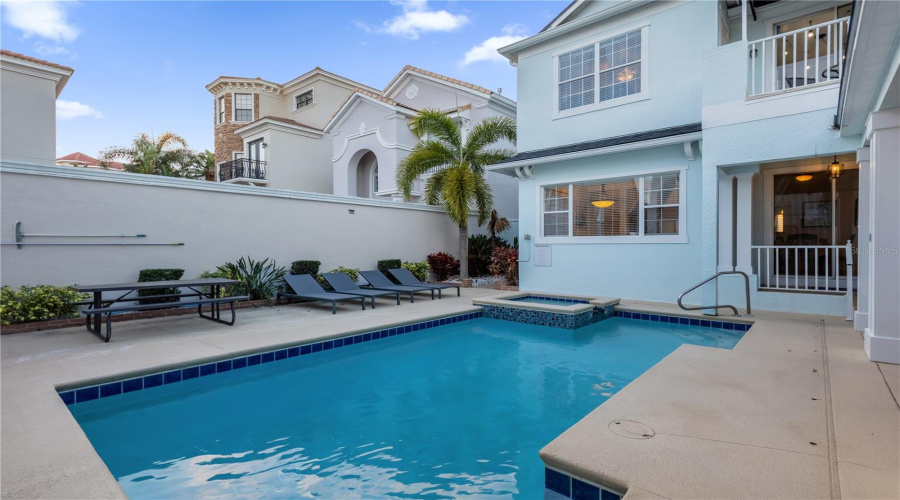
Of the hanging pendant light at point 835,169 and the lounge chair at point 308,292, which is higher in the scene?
the hanging pendant light at point 835,169

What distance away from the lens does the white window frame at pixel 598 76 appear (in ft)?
32.5

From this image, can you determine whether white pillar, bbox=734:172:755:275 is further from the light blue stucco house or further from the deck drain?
the deck drain

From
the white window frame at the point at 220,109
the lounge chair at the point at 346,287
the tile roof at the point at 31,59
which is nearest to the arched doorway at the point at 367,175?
the lounge chair at the point at 346,287

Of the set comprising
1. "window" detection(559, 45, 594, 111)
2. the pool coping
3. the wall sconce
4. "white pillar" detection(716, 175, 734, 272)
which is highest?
"window" detection(559, 45, 594, 111)

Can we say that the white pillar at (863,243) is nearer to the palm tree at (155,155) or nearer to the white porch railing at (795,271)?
the white porch railing at (795,271)

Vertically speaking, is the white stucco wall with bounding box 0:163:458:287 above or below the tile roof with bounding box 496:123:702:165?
below

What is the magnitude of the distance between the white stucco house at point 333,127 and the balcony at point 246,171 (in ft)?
0.16

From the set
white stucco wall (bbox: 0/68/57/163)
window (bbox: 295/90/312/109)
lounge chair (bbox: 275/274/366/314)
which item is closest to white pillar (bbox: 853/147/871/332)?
lounge chair (bbox: 275/274/366/314)

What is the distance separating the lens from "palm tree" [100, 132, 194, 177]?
88.4 feet

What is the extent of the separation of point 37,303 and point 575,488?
333 inches

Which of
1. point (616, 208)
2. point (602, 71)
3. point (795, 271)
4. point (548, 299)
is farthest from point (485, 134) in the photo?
point (795, 271)

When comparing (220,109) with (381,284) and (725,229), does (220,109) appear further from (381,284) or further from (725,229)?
(725,229)

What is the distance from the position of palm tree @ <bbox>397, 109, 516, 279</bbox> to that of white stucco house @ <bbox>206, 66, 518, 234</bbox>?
1.46m

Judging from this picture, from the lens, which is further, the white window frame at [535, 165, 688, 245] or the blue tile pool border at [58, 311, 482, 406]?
the white window frame at [535, 165, 688, 245]
